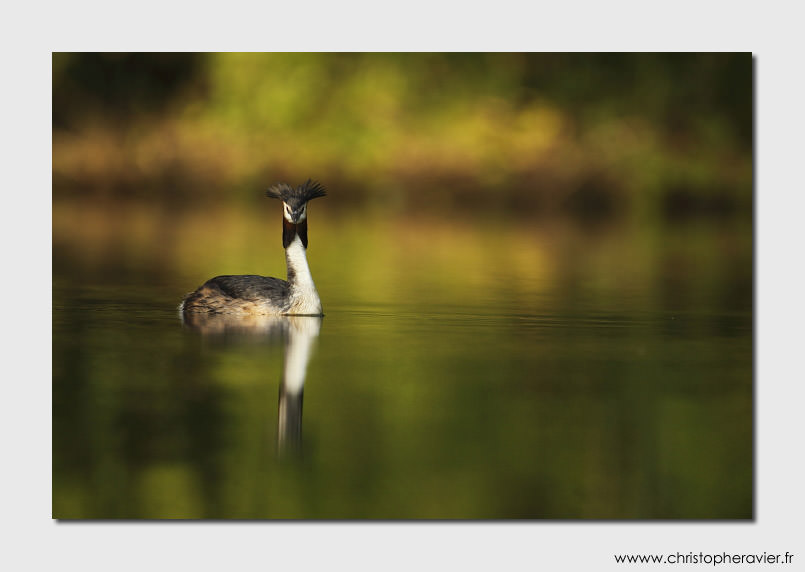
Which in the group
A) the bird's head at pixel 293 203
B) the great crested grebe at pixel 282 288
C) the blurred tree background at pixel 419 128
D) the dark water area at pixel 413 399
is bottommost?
the dark water area at pixel 413 399

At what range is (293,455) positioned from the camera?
661 cm

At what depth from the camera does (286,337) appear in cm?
984

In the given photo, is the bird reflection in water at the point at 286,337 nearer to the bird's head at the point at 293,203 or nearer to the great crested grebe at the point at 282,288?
A: the great crested grebe at the point at 282,288

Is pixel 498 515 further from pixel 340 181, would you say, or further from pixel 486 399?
pixel 340 181

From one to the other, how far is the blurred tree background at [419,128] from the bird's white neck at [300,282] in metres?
17.8

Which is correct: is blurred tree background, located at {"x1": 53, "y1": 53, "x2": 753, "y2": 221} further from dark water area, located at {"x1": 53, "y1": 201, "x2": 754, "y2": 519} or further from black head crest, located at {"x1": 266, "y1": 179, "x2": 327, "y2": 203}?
black head crest, located at {"x1": 266, "y1": 179, "x2": 327, "y2": 203}

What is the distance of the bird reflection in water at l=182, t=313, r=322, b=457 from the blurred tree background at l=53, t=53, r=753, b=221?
18200 millimetres

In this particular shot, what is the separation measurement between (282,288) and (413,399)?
309 cm

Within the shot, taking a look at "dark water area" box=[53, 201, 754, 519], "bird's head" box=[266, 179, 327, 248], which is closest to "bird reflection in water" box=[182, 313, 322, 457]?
"dark water area" box=[53, 201, 754, 519]

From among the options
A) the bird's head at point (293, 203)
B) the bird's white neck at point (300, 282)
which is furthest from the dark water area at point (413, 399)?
the bird's head at point (293, 203)

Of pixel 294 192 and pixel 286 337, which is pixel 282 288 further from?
pixel 286 337

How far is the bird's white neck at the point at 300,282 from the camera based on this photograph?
34.9 feet

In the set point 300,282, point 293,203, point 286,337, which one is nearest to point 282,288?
point 300,282

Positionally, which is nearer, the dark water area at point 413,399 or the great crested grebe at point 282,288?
the dark water area at point 413,399
